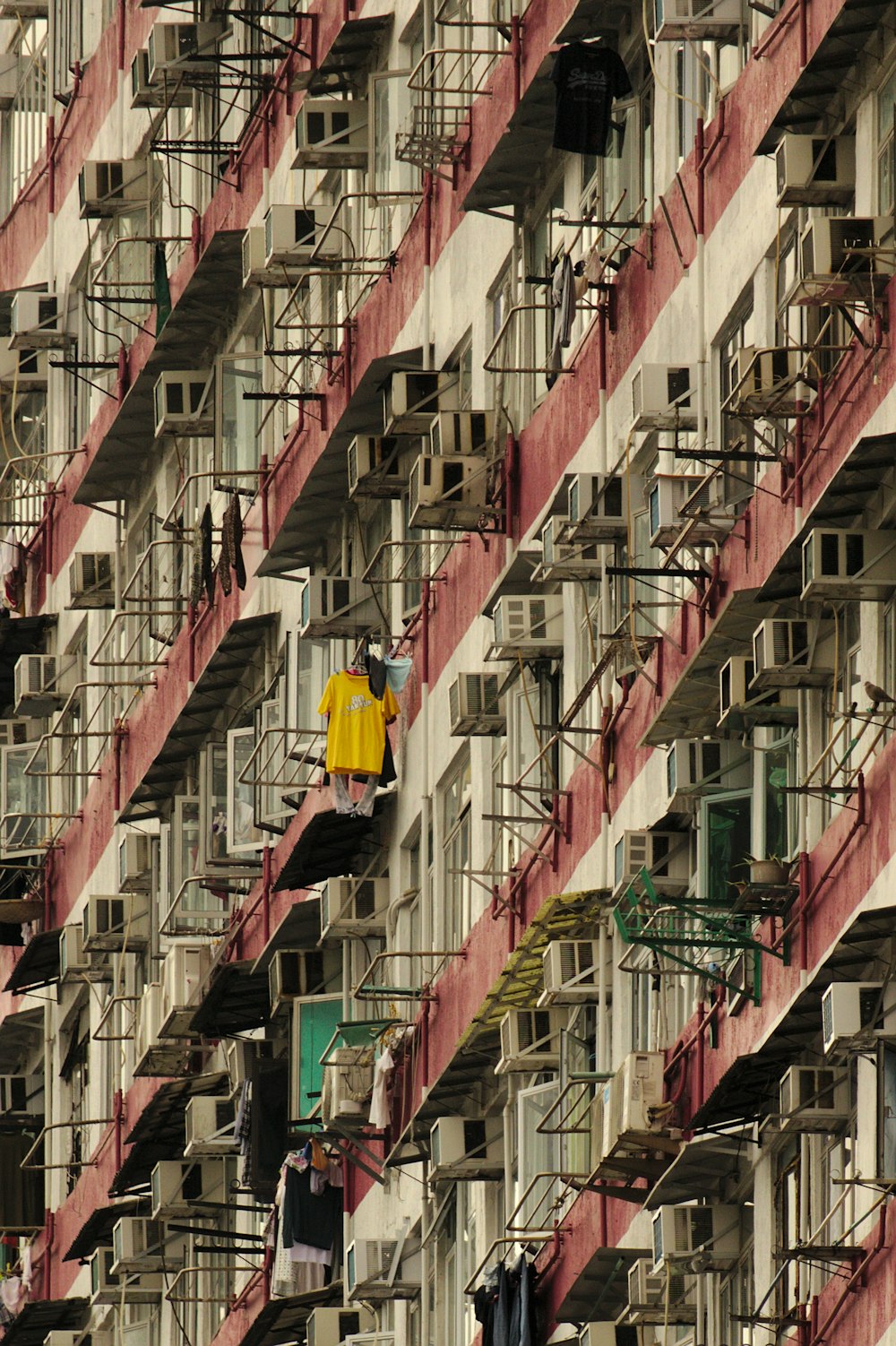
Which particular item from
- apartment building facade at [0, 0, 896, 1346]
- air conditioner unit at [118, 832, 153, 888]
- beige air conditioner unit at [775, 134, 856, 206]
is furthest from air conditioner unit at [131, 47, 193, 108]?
beige air conditioner unit at [775, 134, 856, 206]

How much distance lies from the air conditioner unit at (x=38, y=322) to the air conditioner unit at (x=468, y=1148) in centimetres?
1904

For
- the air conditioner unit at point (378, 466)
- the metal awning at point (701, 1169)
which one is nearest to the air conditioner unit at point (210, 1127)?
the air conditioner unit at point (378, 466)

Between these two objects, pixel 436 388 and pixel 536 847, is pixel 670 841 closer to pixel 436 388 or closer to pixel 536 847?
pixel 536 847

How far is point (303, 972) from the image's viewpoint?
133 ft

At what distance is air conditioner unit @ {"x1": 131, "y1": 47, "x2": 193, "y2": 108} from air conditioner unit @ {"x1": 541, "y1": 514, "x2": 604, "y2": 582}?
13.3 m

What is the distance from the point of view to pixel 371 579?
1521 inches

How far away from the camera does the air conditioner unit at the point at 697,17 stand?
101ft

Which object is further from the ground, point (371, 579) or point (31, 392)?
point (31, 392)

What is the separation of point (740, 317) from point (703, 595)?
199 cm

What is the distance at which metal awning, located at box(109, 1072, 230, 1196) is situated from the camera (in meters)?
44.3

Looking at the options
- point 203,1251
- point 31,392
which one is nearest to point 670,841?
point 203,1251

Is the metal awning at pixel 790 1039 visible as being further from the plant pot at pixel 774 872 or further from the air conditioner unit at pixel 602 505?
the air conditioner unit at pixel 602 505

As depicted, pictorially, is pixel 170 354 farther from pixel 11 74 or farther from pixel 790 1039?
pixel 790 1039

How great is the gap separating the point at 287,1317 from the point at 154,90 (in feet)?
43.9
